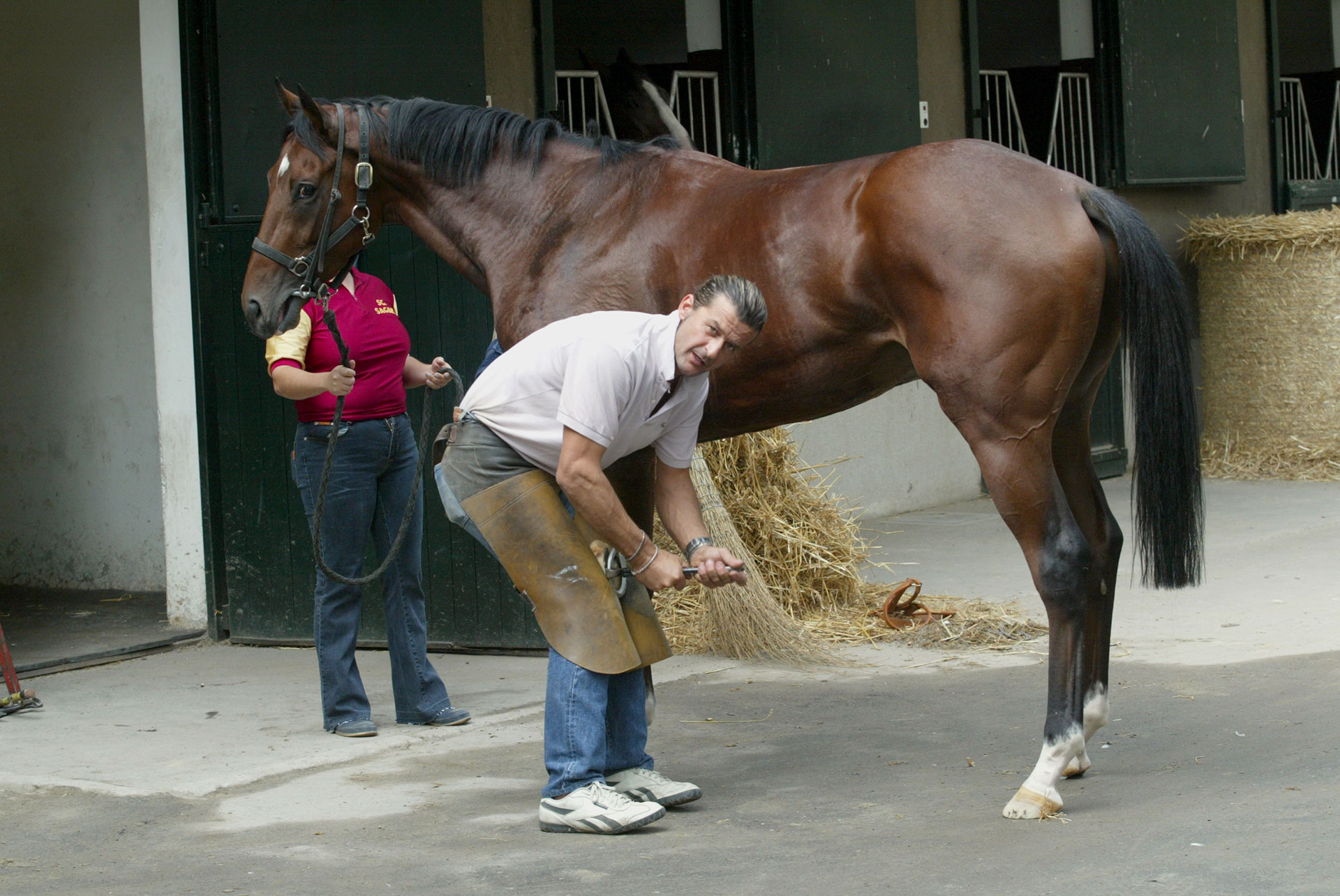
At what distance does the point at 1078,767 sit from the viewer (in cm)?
392

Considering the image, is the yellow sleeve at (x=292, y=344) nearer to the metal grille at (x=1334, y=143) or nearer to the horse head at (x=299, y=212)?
the horse head at (x=299, y=212)

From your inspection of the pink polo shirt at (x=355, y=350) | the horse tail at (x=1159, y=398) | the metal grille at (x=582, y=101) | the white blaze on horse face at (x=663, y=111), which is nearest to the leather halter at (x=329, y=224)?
the pink polo shirt at (x=355, y=350)

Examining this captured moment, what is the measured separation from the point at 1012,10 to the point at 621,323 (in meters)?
9.80

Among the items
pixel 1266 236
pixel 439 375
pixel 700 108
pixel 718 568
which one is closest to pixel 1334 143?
pixel 1266 236

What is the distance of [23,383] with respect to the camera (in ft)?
25.5

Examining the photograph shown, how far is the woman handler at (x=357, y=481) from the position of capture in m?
4.69

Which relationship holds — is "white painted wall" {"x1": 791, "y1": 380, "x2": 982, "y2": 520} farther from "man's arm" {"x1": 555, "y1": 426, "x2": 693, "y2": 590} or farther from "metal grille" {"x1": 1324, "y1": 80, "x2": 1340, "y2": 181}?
"metal grille" {"x1": 1324, "y1": 80, "x2": 1340, "y2": 181}

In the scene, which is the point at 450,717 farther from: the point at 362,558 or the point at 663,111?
the point at 663,111

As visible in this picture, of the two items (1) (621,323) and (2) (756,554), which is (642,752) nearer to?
(1) (621,323)

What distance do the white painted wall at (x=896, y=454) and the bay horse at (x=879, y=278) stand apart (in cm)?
374

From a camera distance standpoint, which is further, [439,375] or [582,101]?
[582,101]

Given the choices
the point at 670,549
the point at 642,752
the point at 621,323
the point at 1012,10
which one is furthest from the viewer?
the point at 1012,10

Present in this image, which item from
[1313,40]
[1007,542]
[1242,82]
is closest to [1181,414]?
[1007,542]

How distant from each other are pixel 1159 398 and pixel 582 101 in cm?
473
